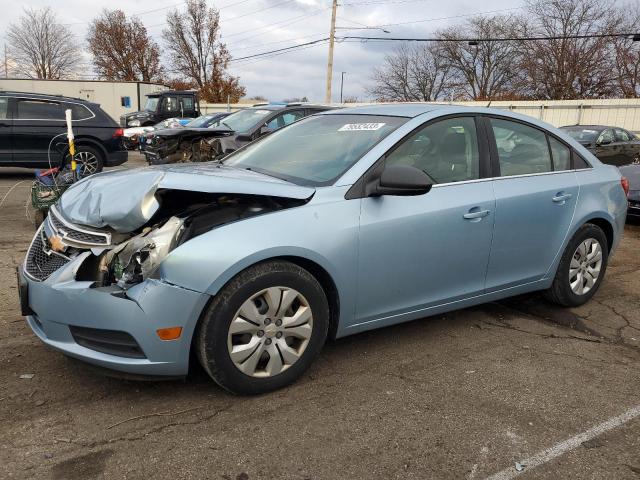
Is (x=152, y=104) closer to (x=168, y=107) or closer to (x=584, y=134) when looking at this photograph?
(x=168, y=107)

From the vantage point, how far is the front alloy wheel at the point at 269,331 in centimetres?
274

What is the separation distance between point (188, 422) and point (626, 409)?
233cm

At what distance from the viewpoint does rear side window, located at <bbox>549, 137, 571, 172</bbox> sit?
4180mm

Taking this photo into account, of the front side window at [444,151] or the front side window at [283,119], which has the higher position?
the front side window at [283,119]

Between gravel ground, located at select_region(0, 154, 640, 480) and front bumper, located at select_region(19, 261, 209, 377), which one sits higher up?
front bumper, located at select_region(19, 261, 209, 377)

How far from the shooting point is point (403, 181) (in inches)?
117

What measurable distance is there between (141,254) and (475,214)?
209cm

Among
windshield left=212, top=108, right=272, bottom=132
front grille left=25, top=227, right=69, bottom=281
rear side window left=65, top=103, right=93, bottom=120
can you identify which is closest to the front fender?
front grille left=25, top=227, right=69, bottom=281

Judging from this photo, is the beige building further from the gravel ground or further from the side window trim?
the side window trim

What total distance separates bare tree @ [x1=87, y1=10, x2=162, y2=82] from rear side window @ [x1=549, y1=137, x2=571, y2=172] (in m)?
50.3

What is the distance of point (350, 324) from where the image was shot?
3172 millimetres

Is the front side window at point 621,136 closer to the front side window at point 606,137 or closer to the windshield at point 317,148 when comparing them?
the front side window at point 606,137

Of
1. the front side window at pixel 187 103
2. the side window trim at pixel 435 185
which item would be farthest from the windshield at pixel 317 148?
the front side window at pixel 187 103

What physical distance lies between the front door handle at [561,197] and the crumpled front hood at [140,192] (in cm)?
204
